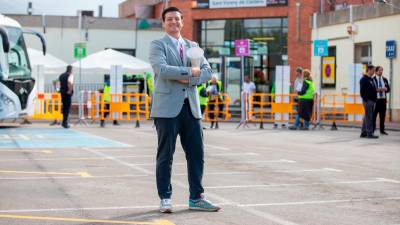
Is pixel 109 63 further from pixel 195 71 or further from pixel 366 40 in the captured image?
pixel 195 71

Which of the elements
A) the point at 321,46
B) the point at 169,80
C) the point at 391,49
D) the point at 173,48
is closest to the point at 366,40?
the point at 391,49

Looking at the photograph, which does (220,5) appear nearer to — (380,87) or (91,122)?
(91,122)

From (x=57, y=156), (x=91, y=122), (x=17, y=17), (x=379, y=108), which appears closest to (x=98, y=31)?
(x=17, y=17)

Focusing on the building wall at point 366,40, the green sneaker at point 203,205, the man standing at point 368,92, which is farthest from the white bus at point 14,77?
the green sneaker at point 203,205

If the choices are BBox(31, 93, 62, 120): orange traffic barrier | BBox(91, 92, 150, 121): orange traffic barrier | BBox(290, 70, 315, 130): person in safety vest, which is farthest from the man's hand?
BBox(31, 93, 62, 120): orange traffic barrier

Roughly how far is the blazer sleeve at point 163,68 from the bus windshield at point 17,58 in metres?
18.6

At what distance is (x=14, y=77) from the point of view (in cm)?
2620

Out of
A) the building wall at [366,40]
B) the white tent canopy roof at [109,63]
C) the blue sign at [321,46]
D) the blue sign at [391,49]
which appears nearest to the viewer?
the blue sign at [321,46]

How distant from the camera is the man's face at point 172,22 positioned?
805 centimetres

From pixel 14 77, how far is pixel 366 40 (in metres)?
15.4

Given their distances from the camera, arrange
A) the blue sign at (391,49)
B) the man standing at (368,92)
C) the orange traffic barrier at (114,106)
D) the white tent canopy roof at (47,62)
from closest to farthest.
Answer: the man standing at (368,92), the orange traffic barrier at (114,106), the blue sign at (391,49), the white tent canopy roof at (47,62)

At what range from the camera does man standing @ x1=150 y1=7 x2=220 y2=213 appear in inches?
315

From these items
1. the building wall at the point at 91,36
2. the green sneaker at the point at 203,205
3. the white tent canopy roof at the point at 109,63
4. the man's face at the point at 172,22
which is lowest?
the green sneaker at the point at 203,205

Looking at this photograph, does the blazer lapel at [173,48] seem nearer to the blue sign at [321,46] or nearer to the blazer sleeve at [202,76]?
the blazer sleeve at [202,76]
